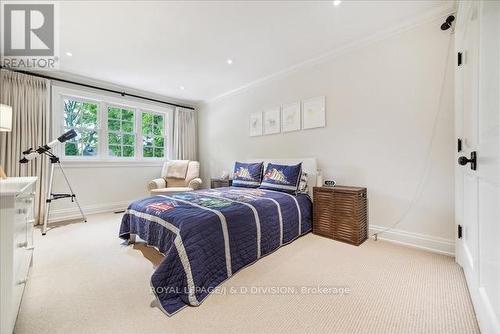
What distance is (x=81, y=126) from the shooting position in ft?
12.7

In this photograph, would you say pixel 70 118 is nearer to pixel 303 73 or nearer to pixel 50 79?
pixel 50 79

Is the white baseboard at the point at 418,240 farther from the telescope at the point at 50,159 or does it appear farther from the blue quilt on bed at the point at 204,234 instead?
the telescope at the point at 50,159

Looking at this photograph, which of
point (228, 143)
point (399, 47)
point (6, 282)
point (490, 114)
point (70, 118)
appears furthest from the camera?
point (228, 143)

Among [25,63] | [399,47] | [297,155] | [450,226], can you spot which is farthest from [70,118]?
[450,226]

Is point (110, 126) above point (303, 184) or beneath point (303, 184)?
above

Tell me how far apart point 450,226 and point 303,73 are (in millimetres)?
2625

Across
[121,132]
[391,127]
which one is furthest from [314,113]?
[121,132]

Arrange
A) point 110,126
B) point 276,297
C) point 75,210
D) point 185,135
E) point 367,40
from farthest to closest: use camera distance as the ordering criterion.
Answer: point 185,135 → point 110,126 → point 75,210 → point 367,40 → point 276,297

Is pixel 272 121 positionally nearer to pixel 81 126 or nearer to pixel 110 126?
pixel 110 126

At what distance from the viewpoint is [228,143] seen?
4.59 metres

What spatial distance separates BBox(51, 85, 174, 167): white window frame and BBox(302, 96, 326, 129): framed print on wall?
3136mm

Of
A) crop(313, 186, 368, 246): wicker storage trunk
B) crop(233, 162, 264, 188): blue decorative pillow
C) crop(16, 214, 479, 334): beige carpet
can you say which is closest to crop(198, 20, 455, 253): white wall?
crop(313, 186, 368, 246): wicker storage trunk

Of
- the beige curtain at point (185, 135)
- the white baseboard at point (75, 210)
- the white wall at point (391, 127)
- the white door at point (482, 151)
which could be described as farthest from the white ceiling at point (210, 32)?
the white baseboard at point (75, 210)

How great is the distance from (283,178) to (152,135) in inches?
130
